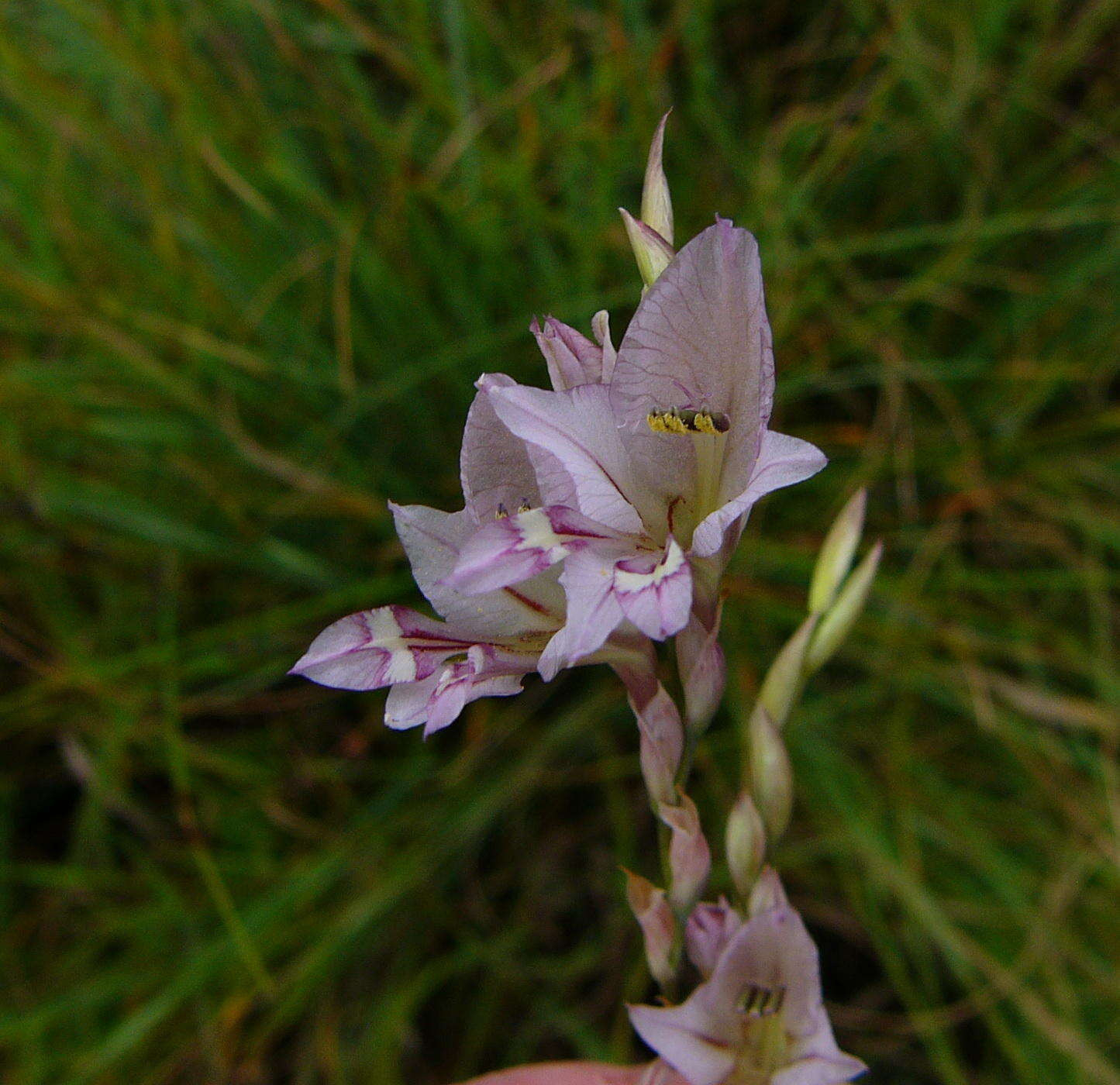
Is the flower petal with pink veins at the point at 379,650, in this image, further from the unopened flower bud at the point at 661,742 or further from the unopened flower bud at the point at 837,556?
the unopened flower bud at the point at 837,556

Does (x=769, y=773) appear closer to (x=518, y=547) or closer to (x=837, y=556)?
(x=837, y=556)

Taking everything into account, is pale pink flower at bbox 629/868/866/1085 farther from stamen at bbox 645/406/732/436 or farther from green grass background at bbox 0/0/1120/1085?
green grass background at bbox 0/0/1120/1085

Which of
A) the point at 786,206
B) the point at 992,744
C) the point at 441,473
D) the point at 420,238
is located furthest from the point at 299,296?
the point at 992,744

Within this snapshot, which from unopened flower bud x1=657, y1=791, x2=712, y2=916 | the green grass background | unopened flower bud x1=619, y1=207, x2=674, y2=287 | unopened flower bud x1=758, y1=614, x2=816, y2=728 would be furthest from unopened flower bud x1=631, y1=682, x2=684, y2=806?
the green grass background

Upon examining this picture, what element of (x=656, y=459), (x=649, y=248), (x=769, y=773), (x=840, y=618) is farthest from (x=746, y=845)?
(x=649, y=248)

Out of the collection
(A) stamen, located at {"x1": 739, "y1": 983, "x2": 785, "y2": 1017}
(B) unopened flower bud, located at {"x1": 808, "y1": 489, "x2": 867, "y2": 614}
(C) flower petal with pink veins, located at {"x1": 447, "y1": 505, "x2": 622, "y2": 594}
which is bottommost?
(A) stamen, located at {"x1": 739, "y1": 983, "x2": 785, "y2": 1017}

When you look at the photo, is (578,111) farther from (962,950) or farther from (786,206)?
(962,950)

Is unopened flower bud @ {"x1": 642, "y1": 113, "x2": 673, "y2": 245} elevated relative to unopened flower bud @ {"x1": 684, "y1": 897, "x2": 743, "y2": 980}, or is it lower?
elevated
